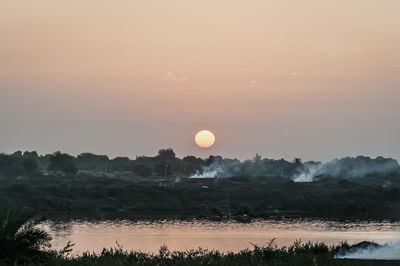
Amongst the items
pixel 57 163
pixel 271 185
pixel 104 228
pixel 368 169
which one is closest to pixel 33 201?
pixel 104 228

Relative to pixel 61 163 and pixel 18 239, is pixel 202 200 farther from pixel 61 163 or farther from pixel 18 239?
pixel 18 239

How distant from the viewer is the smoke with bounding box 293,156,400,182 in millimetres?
172875

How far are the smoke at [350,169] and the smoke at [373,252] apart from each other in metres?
150

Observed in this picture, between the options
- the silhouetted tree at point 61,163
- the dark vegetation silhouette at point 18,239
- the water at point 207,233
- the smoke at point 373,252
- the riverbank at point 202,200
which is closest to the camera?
the dark vegetation silhouette at point 18,239

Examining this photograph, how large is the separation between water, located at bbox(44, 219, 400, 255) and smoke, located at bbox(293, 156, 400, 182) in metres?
89.2

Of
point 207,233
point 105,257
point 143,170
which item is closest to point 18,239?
point 105,257

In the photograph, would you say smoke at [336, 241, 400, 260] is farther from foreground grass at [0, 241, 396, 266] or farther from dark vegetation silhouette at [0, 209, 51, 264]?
dark vegetation silhouette at [0, 209, 51, 264]

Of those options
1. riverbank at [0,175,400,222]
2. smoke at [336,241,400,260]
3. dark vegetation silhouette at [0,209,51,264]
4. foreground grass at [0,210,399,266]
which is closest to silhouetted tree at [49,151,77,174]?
riverbank at [0,175,400,222]

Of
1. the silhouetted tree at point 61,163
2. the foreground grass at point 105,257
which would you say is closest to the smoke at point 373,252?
the foreground grass at point 105,257

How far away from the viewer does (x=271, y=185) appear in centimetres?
12431

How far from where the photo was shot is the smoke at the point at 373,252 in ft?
61.6

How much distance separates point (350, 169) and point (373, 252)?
6473 inches

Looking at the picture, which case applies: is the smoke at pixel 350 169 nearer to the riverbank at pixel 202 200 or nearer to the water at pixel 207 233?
the riverbank at pixel 202 200

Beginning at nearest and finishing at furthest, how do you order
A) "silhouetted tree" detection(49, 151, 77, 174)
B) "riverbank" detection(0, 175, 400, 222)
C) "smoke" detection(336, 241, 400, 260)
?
"smoke" detection(336, 241, 400, 260) → "riverbank" detection(0, 175, 400, 222) → "silhouetted tree" detection(49, 151, 77, 174)
